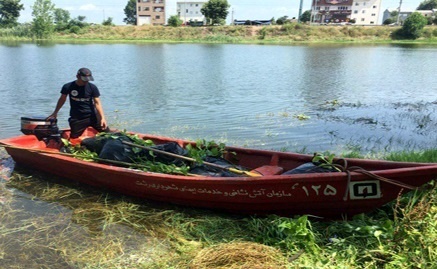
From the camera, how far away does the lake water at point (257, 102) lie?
899 centimetres

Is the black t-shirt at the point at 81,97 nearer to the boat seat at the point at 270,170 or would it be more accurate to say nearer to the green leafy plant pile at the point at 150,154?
the green leafy plant pile at the point at 150,154

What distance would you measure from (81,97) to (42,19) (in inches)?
2419

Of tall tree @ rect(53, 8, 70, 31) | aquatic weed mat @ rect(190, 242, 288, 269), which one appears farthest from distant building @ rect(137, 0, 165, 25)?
aquatic weed mat @ rect(190, 242, 288, 269)

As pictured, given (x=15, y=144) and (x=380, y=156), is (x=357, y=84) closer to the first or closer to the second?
(x=380, y=156)

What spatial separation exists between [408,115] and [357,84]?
6.66 meters

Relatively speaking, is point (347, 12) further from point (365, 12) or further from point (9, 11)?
Result: point (9, 11)

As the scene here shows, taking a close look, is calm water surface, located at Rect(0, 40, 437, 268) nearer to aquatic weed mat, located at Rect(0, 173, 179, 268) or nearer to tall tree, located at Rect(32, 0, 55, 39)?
aquatic weed mat, located at Rect(0, 173, 179, 268)

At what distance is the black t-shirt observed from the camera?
6254 millimetres

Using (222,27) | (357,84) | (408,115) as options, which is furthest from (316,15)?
(408,115)

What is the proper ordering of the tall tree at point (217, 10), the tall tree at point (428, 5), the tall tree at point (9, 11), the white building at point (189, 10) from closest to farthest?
1. the tall tree at point (9, 11)
2. the tall tree at point (217, 10)
3. the white building at point (189, 10)
4. the tall tree at point (428, 5)

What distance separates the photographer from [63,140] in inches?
247

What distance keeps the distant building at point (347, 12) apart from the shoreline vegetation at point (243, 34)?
30.8 metres

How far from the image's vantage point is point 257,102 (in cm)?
1328

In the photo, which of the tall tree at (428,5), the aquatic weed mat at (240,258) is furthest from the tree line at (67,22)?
the aquatic weed mat at (240,258)
